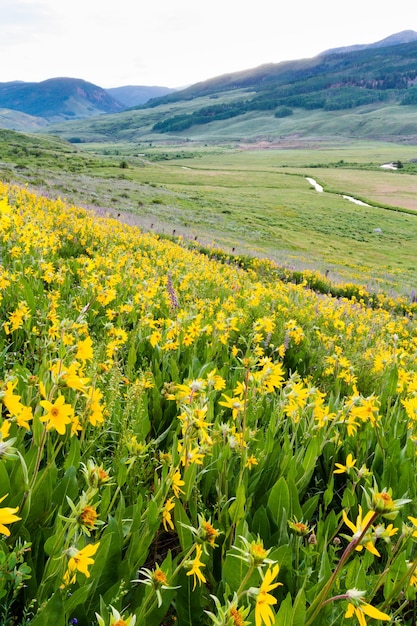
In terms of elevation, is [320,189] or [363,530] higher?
[320,189]

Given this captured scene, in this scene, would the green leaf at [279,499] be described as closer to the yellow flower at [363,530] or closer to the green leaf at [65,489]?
the yellow flower at [363,530]

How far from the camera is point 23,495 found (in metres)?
1.75

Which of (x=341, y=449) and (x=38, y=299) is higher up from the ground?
(x=38, y=299)

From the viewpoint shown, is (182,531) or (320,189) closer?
(182,531)

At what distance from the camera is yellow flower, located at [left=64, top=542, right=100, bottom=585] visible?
1265 millimetres

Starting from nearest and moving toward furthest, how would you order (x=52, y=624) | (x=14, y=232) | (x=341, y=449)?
1. (x=52, y=624)
2. (x=341, y=449)
3. (x=14, y=232)

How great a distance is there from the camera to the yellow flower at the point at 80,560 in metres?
1.26

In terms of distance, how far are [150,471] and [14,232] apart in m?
4.66

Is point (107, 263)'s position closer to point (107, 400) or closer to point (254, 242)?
point (107, 400)

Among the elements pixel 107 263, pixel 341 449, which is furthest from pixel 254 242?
pixel 341 449

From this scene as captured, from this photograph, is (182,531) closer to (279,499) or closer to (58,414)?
(279,499)

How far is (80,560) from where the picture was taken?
4.31 feet

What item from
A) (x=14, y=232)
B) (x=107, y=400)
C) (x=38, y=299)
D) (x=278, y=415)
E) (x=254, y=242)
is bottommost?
(x=254, y=242)

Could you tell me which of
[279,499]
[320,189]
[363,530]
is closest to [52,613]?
[363,530]
